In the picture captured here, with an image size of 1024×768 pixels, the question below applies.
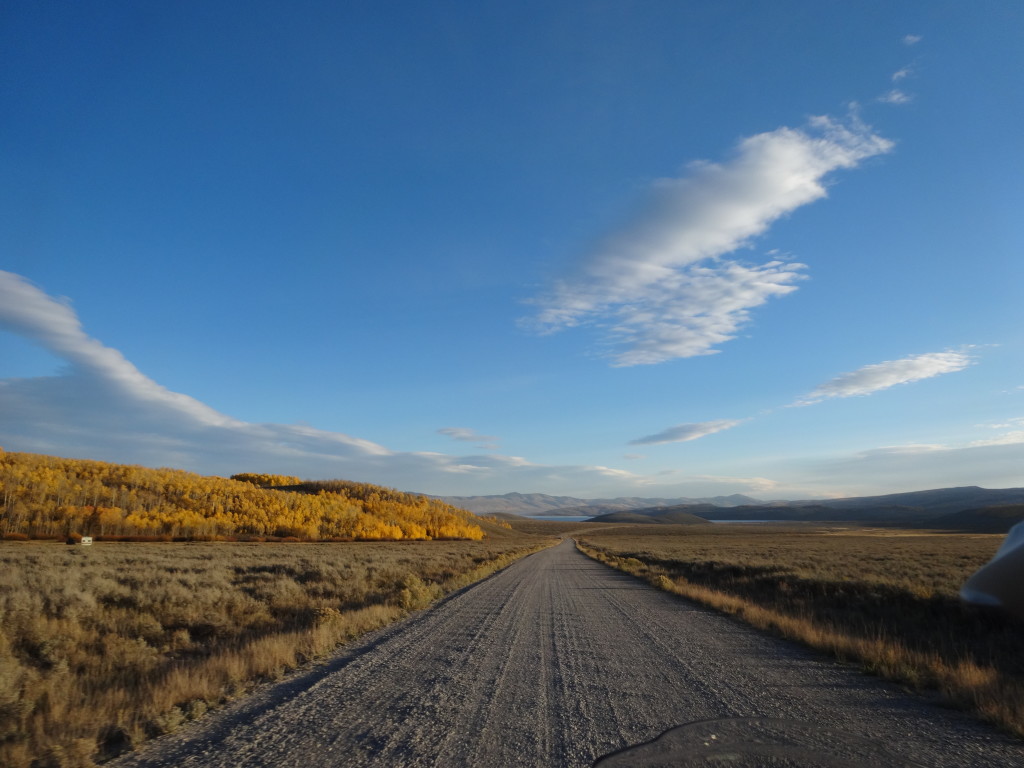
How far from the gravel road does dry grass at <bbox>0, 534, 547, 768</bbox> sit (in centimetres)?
51

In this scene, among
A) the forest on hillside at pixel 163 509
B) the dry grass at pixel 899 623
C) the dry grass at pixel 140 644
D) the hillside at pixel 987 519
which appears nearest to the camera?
the dry grass at pixel 140 644

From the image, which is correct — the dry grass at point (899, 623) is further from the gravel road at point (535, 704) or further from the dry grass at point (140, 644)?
the dry grass at point (140, 644)

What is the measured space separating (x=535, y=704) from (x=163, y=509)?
97.6 metres

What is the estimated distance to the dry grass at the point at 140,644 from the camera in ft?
16.8

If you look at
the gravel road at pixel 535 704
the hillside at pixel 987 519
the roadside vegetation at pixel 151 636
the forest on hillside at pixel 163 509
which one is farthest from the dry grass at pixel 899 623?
the hillside at pixel 987 519

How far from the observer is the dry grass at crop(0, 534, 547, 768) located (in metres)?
5.13

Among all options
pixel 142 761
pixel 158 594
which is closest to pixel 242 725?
pixel 142 761

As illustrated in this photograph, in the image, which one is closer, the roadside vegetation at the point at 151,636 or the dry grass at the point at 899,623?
the roadside vegetation at the point at 151,636

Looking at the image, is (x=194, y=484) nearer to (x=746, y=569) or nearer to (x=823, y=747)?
(x=746, y=569)

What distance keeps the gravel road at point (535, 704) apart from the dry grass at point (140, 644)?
51 cm

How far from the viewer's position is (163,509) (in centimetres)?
8475

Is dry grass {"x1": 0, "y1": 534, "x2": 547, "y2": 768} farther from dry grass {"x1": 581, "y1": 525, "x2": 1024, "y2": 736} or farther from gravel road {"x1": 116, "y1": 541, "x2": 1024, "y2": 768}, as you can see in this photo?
dry grass {"x1": 581, "y1": 525, "x2": 1024, "y2": 736}

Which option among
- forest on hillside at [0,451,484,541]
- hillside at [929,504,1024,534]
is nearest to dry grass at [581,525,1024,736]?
forest on hillside at [0,451,484,541]

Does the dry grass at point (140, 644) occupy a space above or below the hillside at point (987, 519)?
above
